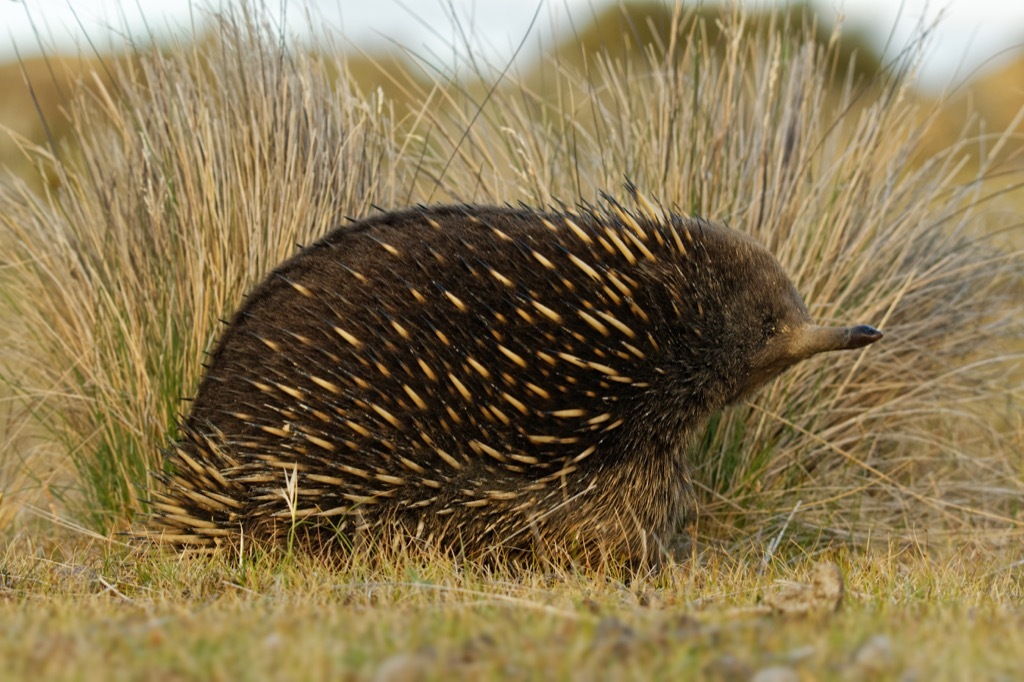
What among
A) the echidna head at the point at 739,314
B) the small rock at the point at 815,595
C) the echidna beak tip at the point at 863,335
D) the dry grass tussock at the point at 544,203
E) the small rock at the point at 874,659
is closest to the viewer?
the small rock at the point at 874,659

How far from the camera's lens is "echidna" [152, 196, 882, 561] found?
382cm

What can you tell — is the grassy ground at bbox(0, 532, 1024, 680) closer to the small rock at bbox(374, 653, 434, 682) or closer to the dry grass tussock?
the small rock at bbox(374, 653, 434, 682)

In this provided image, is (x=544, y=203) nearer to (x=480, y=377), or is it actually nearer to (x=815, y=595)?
(x=480, y=377)

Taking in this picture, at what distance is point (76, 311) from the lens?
4848 millimetres

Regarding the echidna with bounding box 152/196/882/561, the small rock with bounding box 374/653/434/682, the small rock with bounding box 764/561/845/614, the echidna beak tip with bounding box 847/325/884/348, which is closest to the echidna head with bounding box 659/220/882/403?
the echidna with bounding box 152/196/882/561

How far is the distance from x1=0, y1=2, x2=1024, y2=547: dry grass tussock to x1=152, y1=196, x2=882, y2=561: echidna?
81 cm

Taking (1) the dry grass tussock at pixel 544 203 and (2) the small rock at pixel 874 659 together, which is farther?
(1) the dry grass tussock at pixel 544 203

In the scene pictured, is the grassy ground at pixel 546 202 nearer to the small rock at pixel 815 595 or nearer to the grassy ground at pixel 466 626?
the grassy ground at pixel 466 626

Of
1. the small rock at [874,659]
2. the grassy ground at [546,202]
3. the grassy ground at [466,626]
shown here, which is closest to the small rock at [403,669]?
the grassy ground at [466,626]

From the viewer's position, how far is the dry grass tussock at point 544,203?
4785mm

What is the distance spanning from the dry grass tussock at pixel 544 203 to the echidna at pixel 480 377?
2.65ft

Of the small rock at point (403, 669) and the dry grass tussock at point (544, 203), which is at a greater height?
the dry grass tussock at point (544, 203)

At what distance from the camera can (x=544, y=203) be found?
5082 mm

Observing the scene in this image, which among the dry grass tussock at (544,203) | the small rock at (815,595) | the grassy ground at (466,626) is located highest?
the dry grass tussock at (544,203)
